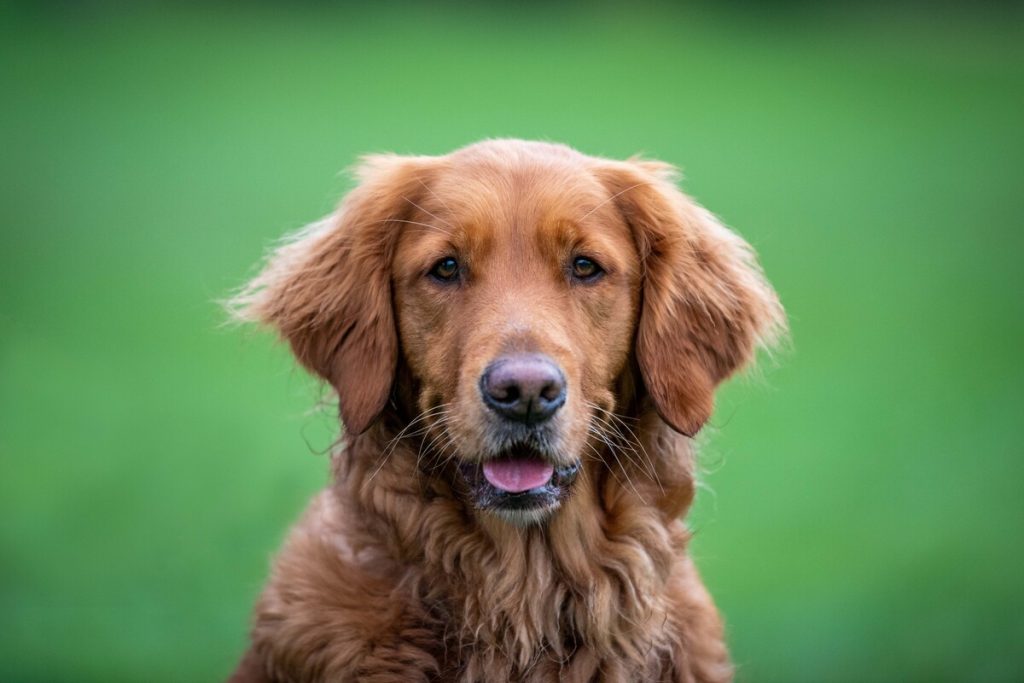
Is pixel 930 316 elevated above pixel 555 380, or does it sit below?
below

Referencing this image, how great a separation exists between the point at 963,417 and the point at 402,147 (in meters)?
9.76

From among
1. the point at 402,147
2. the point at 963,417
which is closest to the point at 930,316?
the point at 963,417

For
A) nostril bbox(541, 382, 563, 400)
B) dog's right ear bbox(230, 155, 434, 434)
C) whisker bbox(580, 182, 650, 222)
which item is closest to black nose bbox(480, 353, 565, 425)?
nostril bbox(541, 382, 563, 400)

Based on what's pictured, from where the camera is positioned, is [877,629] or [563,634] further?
[877,629]

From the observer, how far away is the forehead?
4.74 metres

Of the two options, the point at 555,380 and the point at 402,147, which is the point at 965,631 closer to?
the point at 555,380

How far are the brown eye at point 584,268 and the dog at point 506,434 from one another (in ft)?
0.05

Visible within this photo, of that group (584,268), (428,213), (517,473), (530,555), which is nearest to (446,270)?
(428,213)

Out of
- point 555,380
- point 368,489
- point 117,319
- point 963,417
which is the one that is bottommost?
point 117,319

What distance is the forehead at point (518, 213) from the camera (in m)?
4.74

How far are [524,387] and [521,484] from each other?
0.39 metres

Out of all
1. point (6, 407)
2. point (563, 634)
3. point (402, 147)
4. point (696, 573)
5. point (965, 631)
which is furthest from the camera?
point (402, 147)

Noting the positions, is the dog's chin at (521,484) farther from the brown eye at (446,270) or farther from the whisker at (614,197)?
the whisker at (614,197)

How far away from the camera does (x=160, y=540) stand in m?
8.63
